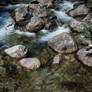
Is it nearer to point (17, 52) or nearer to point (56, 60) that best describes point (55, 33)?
point (56, 60)

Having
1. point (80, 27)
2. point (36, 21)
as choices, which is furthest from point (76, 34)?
point (36, 21)

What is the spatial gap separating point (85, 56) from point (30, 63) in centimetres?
255

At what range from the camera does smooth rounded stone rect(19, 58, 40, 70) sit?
7.16 metres

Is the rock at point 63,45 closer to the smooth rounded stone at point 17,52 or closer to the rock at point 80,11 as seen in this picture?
the smooth rounded stone at point 17,52

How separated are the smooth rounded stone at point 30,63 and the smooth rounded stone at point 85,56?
2.04 meters

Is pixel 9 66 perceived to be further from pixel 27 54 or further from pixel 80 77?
pixel 80 77

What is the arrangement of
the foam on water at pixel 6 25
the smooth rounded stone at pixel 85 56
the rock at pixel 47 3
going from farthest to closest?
the rock at pixel 47 3 < the foam on water at pixel 6 25 < the smooth rounded stone at pixel 85 56

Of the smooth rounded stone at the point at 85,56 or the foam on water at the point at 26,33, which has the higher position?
the foam on water at the point at 26,33

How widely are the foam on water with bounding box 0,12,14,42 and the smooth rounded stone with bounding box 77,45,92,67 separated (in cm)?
461

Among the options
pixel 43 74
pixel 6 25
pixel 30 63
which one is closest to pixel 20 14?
pixel 6 25

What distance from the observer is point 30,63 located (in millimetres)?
7262

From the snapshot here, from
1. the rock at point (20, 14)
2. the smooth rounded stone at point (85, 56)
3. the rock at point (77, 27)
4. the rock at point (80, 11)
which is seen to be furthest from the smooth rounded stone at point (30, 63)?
the rock at point (80, 11)

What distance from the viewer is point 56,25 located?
36.3 ft

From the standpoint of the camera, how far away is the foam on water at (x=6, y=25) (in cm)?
1018
